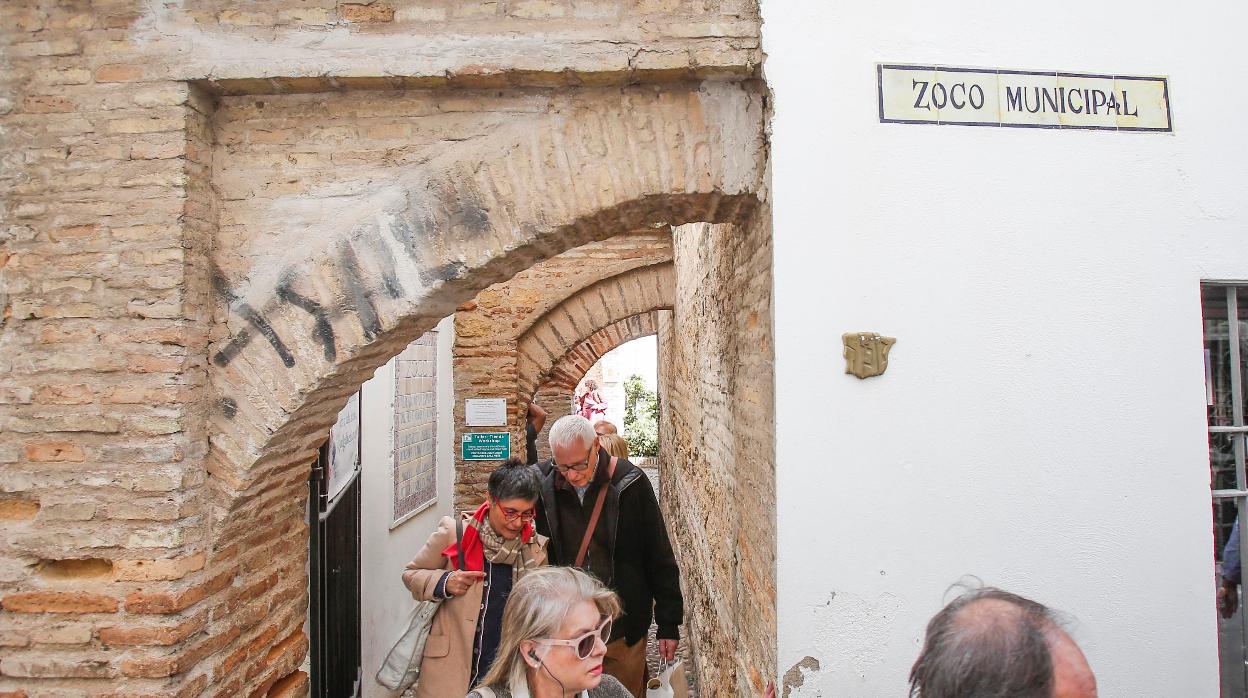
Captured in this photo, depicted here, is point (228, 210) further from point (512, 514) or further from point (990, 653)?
point (990, 653)

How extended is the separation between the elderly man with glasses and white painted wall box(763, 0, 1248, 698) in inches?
52.4

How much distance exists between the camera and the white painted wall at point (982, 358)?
2.38 m

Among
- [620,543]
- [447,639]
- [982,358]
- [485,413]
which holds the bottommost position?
[447,639]

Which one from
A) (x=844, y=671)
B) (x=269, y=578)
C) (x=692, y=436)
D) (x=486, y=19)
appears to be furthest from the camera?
(x=692, y=436)

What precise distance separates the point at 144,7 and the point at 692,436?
14.5 ft

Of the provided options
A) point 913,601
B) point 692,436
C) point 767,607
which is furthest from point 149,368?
point 692,436

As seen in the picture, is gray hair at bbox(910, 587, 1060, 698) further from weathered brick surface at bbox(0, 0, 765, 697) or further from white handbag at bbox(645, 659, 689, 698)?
white handbag at bbox(645, 659, 689, 698)

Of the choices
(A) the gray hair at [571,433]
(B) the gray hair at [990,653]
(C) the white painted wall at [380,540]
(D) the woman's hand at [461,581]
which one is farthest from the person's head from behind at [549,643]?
(C) the white painted wall at [380,540]

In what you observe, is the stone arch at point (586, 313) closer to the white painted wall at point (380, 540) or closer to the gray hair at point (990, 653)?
the white painted wall at point (380, 540)

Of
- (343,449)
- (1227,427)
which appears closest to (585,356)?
(343,449)

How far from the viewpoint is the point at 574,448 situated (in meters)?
3.46

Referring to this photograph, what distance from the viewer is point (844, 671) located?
236 cm

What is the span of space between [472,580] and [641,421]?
14533mm

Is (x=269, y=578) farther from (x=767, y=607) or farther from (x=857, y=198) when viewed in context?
(x=857, y=198)
